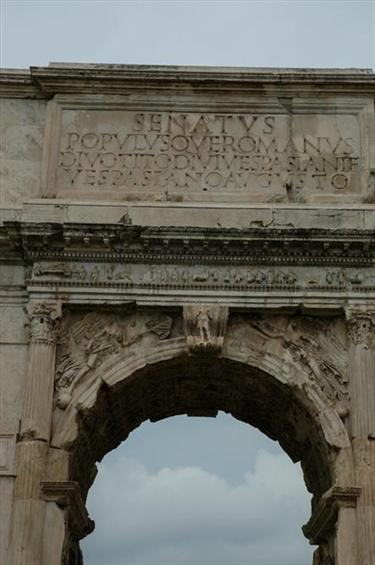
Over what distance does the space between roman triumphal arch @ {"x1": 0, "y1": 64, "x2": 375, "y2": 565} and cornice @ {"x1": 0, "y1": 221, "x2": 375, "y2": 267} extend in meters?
0.03

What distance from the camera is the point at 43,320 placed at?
13898 millimetres

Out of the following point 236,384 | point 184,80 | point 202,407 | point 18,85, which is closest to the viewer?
point 236,384

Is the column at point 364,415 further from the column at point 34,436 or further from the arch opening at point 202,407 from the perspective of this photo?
the column at point 34,436

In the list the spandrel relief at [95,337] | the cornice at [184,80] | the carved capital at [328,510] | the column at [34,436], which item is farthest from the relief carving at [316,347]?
the cornice at [184,80]

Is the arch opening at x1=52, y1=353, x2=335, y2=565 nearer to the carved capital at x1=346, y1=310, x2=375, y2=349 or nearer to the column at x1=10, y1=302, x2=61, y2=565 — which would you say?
the column at x1=10, y1=302, x2=61, y2=565

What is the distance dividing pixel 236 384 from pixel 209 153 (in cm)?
315

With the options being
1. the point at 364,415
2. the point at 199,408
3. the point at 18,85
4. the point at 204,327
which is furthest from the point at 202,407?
the point at 18,85

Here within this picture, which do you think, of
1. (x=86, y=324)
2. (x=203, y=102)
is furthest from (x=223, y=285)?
(x=203, y=102)

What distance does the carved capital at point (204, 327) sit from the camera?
14000mm

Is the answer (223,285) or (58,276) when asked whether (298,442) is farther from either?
(58,276)

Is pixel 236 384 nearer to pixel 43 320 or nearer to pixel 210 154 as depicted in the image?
pixel 43 320

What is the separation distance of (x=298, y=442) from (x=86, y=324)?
3.42 meters

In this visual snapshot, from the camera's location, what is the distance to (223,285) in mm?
14188

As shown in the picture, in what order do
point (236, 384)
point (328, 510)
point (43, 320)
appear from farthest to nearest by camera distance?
point (236, 384)
point (43, 320)
point (328, 510)
